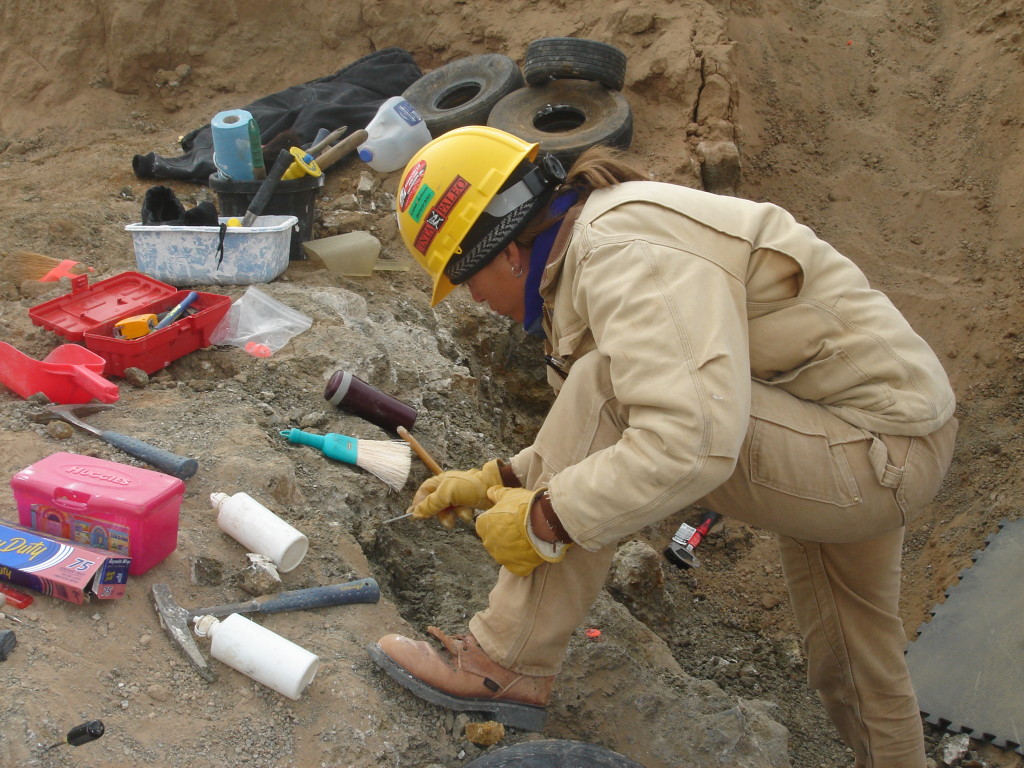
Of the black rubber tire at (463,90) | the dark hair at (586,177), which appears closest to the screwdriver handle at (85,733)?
the dark hair at (586,177)

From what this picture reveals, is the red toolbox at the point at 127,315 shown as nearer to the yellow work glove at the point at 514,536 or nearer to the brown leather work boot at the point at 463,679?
the brown leather work boot at the point at 463,679

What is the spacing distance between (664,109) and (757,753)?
4862 mm

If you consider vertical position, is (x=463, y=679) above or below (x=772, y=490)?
below

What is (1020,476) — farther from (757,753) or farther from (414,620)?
(414,620)

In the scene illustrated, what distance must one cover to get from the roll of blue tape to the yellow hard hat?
2537 mm

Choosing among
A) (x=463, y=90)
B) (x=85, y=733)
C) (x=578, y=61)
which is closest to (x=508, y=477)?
(x=85, y=733)

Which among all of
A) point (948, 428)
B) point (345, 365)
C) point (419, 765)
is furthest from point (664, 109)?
point (419, 765)

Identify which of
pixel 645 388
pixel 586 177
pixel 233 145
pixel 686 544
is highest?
pixel 586 177

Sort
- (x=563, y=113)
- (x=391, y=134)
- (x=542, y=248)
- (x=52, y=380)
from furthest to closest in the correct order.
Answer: (x=563, y=113) → (x=391, y=134) → (x=52, y=380) → (x=542, y=248)

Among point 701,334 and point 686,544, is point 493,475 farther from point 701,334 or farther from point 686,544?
point 686,544

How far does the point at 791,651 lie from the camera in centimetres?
366

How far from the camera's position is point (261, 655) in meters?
2.08

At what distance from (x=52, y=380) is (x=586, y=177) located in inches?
80.5

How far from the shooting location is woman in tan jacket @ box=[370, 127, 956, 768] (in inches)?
70.1
